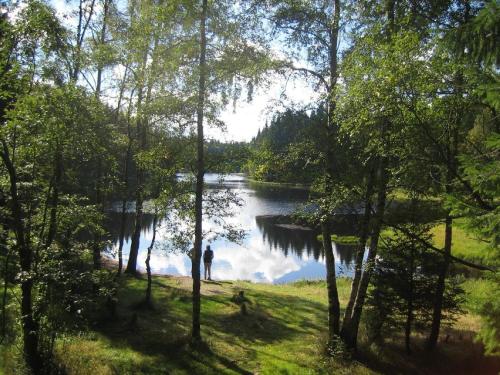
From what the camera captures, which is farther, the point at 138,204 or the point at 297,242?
the point at 297,242

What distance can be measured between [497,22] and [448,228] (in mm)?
8178

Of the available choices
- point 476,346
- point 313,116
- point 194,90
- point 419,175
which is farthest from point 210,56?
point 476,346

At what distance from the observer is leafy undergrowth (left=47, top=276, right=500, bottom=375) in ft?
34.2

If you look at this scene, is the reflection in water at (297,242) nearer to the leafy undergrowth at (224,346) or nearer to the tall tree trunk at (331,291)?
the leafy undergrowth at (224,346)

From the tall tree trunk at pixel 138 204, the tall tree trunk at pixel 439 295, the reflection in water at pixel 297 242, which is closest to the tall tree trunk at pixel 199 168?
the tall tree trunk at pixel 138 204

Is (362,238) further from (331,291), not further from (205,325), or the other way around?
(205,325)

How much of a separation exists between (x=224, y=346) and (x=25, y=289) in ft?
19.7

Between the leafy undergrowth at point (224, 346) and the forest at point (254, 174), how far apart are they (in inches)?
2.9

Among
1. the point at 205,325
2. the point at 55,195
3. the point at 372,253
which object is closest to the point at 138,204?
the point at 205,325

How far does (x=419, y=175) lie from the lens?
9.48 meters

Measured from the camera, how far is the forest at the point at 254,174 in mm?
Answer: 8406

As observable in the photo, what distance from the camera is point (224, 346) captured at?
1220 cm

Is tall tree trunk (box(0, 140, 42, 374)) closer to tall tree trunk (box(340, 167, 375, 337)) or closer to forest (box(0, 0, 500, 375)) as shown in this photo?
forest (box(0, 0, 500, 375))

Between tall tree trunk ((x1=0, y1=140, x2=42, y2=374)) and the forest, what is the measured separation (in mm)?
41
